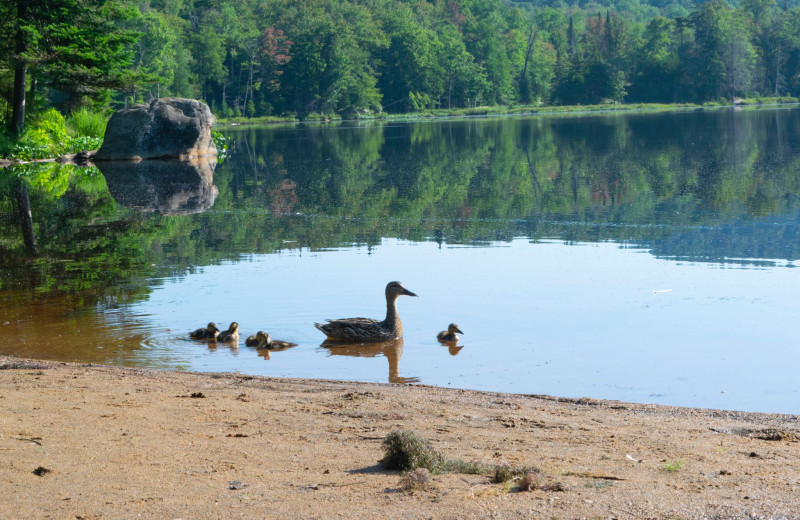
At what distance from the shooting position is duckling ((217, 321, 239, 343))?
11.1m

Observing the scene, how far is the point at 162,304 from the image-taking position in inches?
517

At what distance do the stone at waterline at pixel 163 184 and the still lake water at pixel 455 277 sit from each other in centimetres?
24

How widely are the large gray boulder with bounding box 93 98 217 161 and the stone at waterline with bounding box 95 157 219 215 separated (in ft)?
2.43

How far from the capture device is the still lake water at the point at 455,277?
1005 cm

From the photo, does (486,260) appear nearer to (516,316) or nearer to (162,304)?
(516,316)

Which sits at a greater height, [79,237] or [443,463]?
[79,237]

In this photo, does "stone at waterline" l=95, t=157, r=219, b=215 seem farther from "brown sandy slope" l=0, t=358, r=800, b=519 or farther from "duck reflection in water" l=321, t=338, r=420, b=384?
"brown sandy slope" l=0, t=358, r=800, b=519

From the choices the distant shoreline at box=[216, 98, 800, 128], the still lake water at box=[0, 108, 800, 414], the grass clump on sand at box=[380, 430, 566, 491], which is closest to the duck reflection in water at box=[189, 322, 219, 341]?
the still lake water at box=[0, 108, 800, 414]

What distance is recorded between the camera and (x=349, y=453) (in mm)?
6312

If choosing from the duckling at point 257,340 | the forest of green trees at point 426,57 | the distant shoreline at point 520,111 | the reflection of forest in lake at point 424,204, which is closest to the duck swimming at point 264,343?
the duckling at point 257,340

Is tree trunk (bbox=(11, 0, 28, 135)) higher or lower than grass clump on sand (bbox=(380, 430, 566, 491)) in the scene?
higher

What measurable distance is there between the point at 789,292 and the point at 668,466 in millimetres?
7924

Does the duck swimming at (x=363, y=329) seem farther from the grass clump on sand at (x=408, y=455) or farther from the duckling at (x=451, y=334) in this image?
the grass clump on sand at (x=408, y=455)

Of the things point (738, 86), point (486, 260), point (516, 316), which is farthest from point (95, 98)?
point (738, 86)
